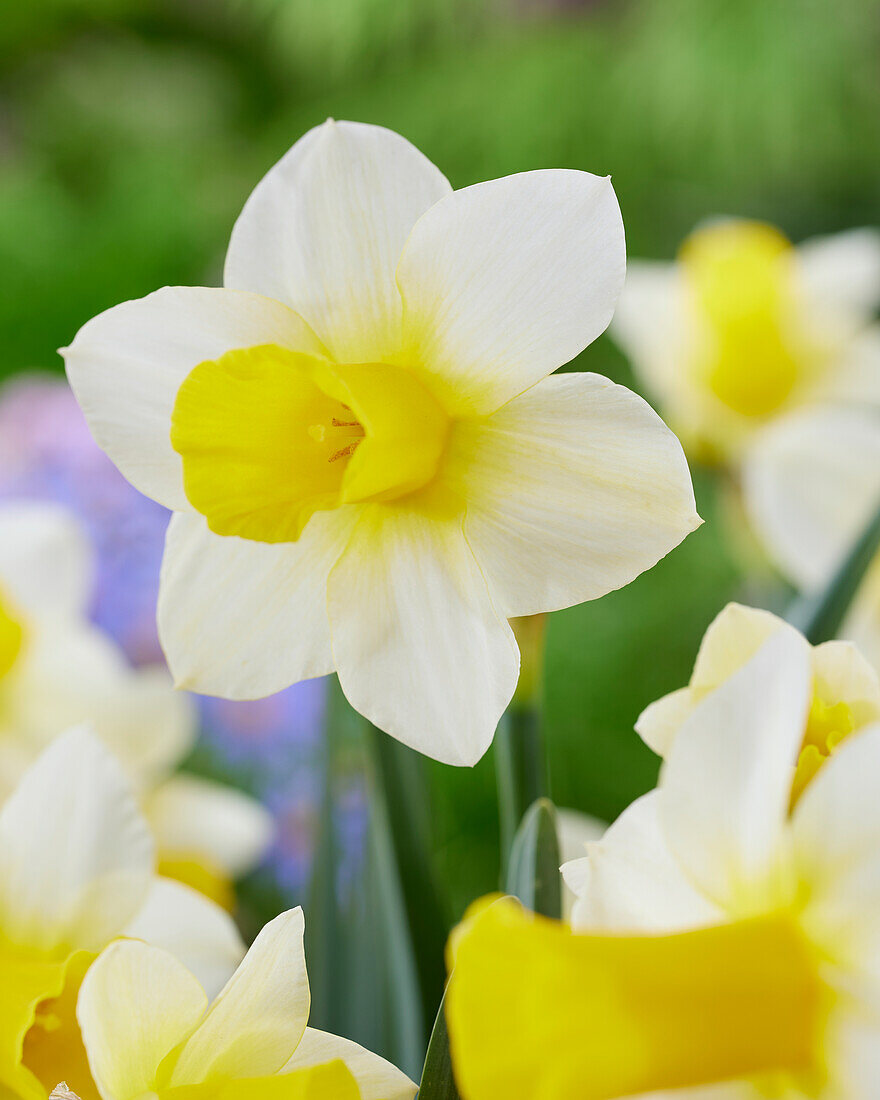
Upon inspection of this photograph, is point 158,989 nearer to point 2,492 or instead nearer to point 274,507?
point 274,507

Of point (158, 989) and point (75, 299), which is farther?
point (75, 299)

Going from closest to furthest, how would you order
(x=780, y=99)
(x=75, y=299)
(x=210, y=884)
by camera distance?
(x=210, y=884) < (x=75, y=299) < (x=780, y=99)

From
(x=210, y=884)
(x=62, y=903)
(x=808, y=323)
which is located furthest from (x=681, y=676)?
(x=62, y=903)

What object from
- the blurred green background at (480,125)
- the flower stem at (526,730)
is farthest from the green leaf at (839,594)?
the blurred green background at (480,125)

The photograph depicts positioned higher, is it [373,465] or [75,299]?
[373,465]

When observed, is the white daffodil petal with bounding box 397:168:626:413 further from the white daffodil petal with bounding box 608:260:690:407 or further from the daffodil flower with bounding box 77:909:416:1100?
the white daffodil petal with bounding box 608:260:690:407

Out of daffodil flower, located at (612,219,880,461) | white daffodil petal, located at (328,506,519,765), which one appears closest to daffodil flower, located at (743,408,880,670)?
daffodil flower, located at (612,219,880,461)
